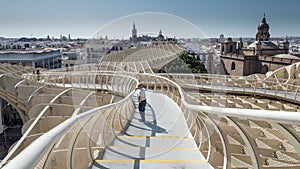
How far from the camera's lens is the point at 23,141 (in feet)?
17.0

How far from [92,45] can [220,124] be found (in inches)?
278

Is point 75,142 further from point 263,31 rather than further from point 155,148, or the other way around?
point 263,31

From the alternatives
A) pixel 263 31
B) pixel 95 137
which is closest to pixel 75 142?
pixel 95 137

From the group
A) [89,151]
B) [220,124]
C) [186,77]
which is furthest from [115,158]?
[186,77]

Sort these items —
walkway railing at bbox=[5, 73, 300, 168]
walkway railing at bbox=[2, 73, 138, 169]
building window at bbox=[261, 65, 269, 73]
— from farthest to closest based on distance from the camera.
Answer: building window at bbox=[261, 65, 269, 73] < walkway railing at bbox=[5, 73, 300, 168] < walkway railing at bbox=[2, 73, 138, 169]

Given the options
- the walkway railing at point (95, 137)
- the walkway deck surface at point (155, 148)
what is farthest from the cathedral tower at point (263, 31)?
the walkway railing at point (95, 137)

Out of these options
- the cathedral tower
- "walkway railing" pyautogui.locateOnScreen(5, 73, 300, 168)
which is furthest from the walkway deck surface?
the cathedral tower

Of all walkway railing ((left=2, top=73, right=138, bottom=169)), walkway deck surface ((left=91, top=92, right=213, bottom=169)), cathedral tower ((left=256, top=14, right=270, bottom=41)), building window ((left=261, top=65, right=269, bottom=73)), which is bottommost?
building window ((left=261, top=65, right=269, bottom=73))

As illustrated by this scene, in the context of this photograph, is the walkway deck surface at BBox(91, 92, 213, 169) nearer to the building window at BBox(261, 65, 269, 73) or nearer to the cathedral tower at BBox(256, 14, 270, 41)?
the building window at BBox(261, 65, 269, 73)

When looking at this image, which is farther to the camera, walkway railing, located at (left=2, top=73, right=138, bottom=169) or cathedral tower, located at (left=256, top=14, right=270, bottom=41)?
cathedral tower, located at (left=256, top=14, right=270, bottom=41)

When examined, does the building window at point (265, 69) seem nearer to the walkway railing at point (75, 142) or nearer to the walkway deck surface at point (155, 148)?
the walkway deck surface at point (155, 148)

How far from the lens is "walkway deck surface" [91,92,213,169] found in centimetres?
322

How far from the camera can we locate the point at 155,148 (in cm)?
398

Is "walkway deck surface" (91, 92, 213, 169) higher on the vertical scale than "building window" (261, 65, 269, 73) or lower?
higher
